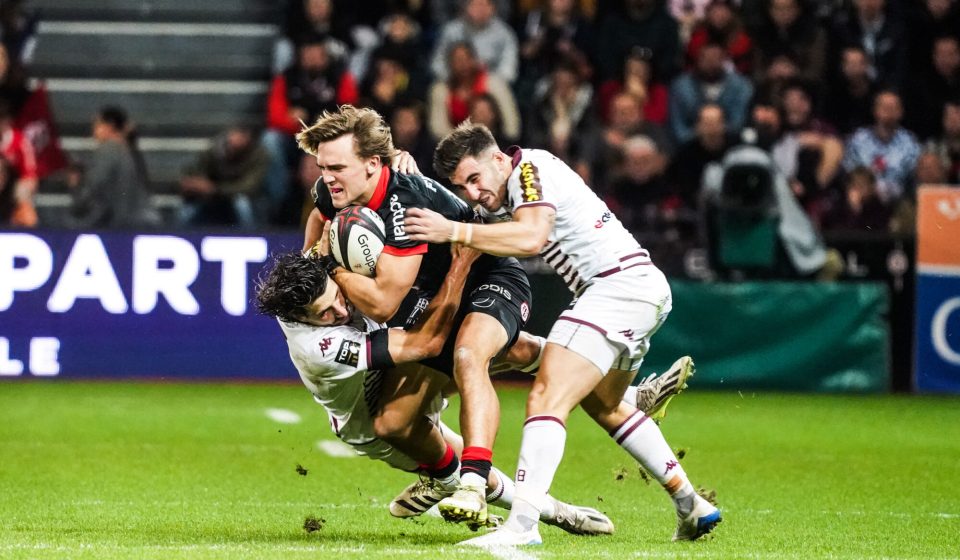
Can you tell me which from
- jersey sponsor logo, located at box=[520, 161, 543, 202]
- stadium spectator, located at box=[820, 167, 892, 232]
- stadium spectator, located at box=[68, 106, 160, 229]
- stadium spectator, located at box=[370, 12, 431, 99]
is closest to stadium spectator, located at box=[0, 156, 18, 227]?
stadium spectator, located at box=[68, 106, 160, 229]

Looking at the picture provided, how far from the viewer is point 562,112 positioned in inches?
666

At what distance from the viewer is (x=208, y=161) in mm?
17016

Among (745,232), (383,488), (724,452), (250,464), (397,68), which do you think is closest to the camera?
(383,488)

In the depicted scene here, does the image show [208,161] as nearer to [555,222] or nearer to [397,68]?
[397,68]

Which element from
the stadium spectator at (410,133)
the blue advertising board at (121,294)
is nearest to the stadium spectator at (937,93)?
the stadium spectator at (410,133)

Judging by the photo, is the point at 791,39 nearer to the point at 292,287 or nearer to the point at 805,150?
the point at 805,150

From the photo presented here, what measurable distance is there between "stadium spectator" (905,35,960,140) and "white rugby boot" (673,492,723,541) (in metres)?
10.7

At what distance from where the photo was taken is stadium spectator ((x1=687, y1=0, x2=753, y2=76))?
17.8m

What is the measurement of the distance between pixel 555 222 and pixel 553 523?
142 cm

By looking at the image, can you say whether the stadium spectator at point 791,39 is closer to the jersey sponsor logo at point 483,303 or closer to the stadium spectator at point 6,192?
the stadium spectator at point 6,192

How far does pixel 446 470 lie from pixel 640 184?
8.56 meters

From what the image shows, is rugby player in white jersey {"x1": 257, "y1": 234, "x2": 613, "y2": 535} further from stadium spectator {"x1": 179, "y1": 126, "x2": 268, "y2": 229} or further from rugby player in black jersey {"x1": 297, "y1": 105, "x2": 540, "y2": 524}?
stadium spectator {"x1": 179, "y1": 126, "x2": 268, "y2": 229}

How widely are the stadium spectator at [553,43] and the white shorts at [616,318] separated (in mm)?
9917

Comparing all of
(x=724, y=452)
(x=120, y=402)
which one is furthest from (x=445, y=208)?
(x=120, y=402)
